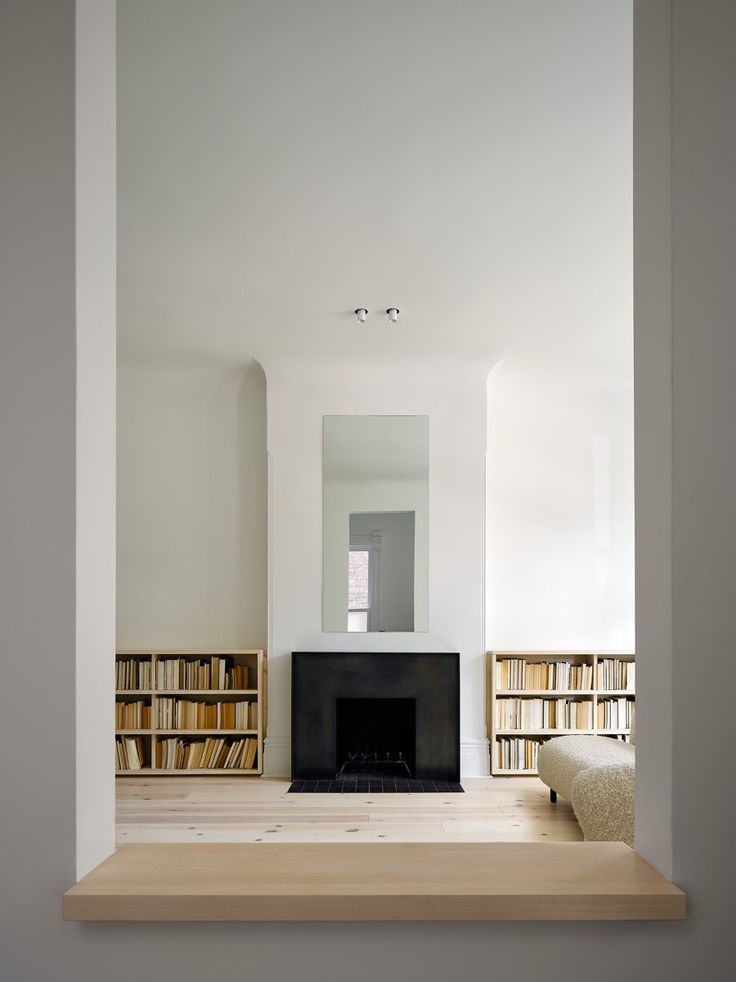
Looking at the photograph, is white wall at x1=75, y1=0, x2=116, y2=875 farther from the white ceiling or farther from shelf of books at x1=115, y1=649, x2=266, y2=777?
shelf of books at x1=115, y1=649, x2=266, y2=777

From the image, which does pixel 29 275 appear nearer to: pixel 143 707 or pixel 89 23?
pixel 89 23

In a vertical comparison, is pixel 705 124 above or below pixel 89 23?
below

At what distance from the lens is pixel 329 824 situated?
4.43m

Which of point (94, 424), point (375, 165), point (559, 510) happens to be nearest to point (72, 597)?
point (94, 424)

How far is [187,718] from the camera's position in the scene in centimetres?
549

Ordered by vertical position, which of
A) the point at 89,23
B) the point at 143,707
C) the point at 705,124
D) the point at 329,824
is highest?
the point at 89,23

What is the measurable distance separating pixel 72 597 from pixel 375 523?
4.36 metres

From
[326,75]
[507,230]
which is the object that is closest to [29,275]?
[326,75]

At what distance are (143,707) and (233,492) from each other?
165 centimetres

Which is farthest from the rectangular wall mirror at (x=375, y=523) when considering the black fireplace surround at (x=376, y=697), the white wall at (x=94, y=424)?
the white wall at (x=94, y=424)

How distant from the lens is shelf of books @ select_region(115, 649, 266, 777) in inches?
214

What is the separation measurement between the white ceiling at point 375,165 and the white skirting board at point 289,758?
284 centimetres

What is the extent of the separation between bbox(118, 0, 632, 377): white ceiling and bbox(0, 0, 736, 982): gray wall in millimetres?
1007

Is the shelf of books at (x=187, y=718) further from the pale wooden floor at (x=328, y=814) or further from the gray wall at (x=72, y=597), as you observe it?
the gray wall at (x=72, y=597)
